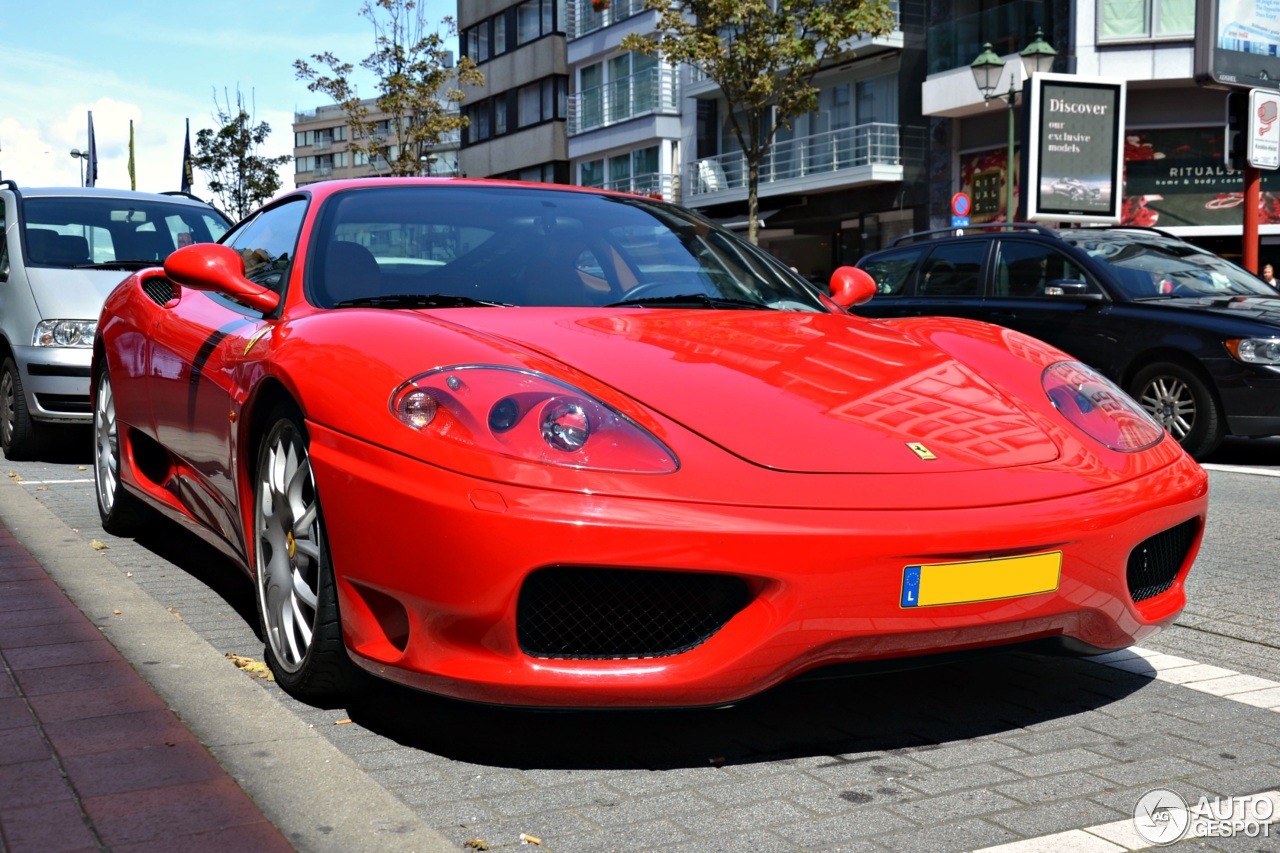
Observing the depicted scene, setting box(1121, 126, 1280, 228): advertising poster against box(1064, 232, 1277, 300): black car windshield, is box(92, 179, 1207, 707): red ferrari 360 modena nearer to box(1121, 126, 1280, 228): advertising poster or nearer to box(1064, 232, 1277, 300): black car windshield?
box(1064, 232, 1277, 300): black car windshield

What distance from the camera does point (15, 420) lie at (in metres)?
8.77

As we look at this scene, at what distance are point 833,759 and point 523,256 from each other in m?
1.75

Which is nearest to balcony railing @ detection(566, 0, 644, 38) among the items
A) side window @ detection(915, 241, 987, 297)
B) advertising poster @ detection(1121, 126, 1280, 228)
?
advertising poster @ detection(1121, 126, 1280, 228)

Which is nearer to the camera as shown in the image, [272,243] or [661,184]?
[272,243]

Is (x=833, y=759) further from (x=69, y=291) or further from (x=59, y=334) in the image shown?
(x=69, y=291)

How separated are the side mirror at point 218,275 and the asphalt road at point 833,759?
3.27 ft

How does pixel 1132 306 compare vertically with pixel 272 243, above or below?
below

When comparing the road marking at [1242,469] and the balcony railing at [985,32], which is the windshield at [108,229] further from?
the balcony railing at [985,32]

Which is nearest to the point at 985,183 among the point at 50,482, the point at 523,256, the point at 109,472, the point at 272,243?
the point at 50,482

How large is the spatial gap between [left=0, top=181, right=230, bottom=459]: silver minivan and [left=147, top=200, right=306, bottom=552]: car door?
3.54m

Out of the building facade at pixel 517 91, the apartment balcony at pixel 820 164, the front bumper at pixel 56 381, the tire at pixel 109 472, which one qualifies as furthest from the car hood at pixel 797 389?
the building facade at pixel 517 91

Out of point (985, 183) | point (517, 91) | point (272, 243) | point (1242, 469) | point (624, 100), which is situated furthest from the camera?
point (517, 91)

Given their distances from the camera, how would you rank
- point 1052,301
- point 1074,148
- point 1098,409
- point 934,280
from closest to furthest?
1. point 1098,409
2. point 1052,301
3. point 934,280
4. point 1074,148

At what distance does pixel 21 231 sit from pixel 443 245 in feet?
20.0
